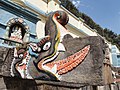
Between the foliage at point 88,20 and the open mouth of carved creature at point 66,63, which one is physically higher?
the foliage at point 88,20

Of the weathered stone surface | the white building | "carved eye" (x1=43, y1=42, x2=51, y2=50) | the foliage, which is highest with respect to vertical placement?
the foliage

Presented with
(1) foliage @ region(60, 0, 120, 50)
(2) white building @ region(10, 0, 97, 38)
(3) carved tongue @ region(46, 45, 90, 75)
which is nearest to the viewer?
(3) carved tongue @ region(46, 45, 90, 75)

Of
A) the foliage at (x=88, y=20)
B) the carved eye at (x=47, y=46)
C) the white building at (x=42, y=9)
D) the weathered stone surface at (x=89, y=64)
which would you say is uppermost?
the foliage at (x=88, y=20)

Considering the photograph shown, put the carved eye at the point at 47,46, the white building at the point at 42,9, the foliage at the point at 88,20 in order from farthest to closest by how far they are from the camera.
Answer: the foliage at the point at 88,20
the white building at the point at 42,9
the carved eye at the point at 47,46

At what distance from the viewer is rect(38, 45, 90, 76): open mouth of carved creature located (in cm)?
199

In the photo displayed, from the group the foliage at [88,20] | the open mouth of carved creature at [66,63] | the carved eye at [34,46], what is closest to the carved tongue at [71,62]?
the open mouth of carved creature at [66,63]

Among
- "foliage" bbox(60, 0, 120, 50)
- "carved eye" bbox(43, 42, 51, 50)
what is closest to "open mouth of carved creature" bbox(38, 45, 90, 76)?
"carved eye" bbox(43, 42, 51, 50)

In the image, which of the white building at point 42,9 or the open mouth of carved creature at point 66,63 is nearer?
the open mouth of carved creature at point 66,63

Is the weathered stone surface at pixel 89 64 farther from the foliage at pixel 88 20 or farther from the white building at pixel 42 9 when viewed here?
the foliage at pixel 88 20

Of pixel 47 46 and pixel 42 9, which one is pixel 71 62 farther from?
pixel 42 9

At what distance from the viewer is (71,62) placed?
2029 mm

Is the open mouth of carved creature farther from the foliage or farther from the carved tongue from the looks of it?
the foliage

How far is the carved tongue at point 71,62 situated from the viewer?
1983mm

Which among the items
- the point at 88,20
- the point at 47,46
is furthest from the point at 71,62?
the point at 88,20
